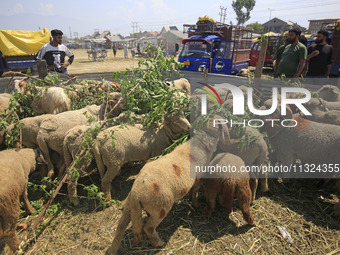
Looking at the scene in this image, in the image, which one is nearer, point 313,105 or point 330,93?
point 313,105

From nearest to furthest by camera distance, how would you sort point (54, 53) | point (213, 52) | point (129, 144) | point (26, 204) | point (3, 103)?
point (26, 204) < point (129, 144) < point (3, 103) < point (54, 53) < point (213, 52)

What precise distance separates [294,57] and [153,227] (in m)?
5.95

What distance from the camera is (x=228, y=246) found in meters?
2.97

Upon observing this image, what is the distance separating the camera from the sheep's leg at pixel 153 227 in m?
2.70

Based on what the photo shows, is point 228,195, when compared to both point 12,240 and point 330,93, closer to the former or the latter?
point 12,240

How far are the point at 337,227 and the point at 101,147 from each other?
4.02 m

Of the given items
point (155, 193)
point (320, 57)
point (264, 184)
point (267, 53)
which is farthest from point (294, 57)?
point (267, 53)

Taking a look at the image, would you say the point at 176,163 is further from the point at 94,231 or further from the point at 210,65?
the point at 210,65

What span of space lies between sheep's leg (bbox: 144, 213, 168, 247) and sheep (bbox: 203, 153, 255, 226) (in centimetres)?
93

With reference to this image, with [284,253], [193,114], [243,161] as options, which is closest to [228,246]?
[284,253]

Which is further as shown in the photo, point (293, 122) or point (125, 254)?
point (293, 122)

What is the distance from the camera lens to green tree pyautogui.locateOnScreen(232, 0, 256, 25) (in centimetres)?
8600

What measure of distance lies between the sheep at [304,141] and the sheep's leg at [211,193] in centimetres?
166

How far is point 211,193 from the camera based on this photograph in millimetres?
3283
